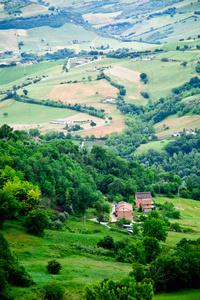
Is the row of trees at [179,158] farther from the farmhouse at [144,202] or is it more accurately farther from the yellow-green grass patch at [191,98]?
the farmhouse at [144,202]

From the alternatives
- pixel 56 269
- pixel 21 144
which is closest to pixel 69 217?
pixel 21 144

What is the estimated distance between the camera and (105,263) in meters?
42.4

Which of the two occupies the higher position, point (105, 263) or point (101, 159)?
point (101, 159)

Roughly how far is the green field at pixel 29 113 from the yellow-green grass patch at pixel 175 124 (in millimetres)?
33821

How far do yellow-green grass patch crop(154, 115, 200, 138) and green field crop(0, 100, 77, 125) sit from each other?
3382 centimetres

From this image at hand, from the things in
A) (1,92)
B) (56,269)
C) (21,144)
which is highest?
(1,92)

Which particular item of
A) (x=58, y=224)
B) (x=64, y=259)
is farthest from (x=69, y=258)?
(x=58, y=224)

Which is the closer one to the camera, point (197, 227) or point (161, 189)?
point (197, 227)

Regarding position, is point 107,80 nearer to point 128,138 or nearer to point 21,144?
point 128,138

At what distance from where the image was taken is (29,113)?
162 meters

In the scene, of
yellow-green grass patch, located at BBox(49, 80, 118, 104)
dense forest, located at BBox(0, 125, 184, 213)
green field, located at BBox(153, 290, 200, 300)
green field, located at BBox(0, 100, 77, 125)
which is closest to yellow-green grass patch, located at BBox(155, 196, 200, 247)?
dense forest, located at BBox(0, 125, 184, 213)

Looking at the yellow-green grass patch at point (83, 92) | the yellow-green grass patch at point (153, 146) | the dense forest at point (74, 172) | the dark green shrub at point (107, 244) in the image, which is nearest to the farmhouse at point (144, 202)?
the dense forest at point (74, 172)

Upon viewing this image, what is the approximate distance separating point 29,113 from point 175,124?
5508 centimetres

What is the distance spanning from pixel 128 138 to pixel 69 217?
294 feet
